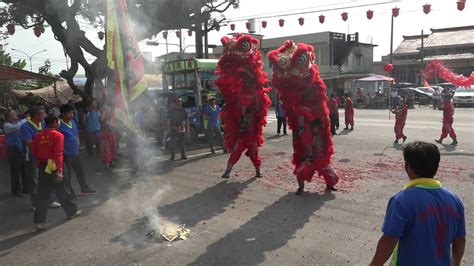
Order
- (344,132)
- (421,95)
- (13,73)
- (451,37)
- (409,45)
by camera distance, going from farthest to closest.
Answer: (409,45)
(451,37)
(421,95)
(344,132)
(13,73)

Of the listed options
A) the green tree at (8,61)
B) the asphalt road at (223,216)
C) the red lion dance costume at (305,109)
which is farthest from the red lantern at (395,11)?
the green tree at (8,61)

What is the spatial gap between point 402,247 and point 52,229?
179 inches

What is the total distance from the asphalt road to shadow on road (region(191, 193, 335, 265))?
0.01 meters

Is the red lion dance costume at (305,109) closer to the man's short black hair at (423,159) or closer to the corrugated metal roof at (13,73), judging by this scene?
the man's short black hair at (423,159)

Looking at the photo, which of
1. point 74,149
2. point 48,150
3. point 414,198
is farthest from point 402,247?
point 74,149

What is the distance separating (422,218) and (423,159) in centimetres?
31

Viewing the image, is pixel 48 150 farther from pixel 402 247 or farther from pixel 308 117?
pixel 402 247

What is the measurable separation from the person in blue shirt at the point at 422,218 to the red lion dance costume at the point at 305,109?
13.2ft

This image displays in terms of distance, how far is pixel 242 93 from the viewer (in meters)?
7.47

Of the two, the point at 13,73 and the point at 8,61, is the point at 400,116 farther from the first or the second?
the point at 8,61

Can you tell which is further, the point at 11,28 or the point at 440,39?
the point at 440,39

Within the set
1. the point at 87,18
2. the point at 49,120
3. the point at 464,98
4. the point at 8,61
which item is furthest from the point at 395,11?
the point at 8,61

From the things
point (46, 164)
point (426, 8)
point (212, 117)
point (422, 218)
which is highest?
point (426, 8)

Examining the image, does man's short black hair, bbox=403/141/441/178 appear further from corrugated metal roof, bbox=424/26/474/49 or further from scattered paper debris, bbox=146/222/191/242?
corrugated metal roof, bbox=424/26/474/49
